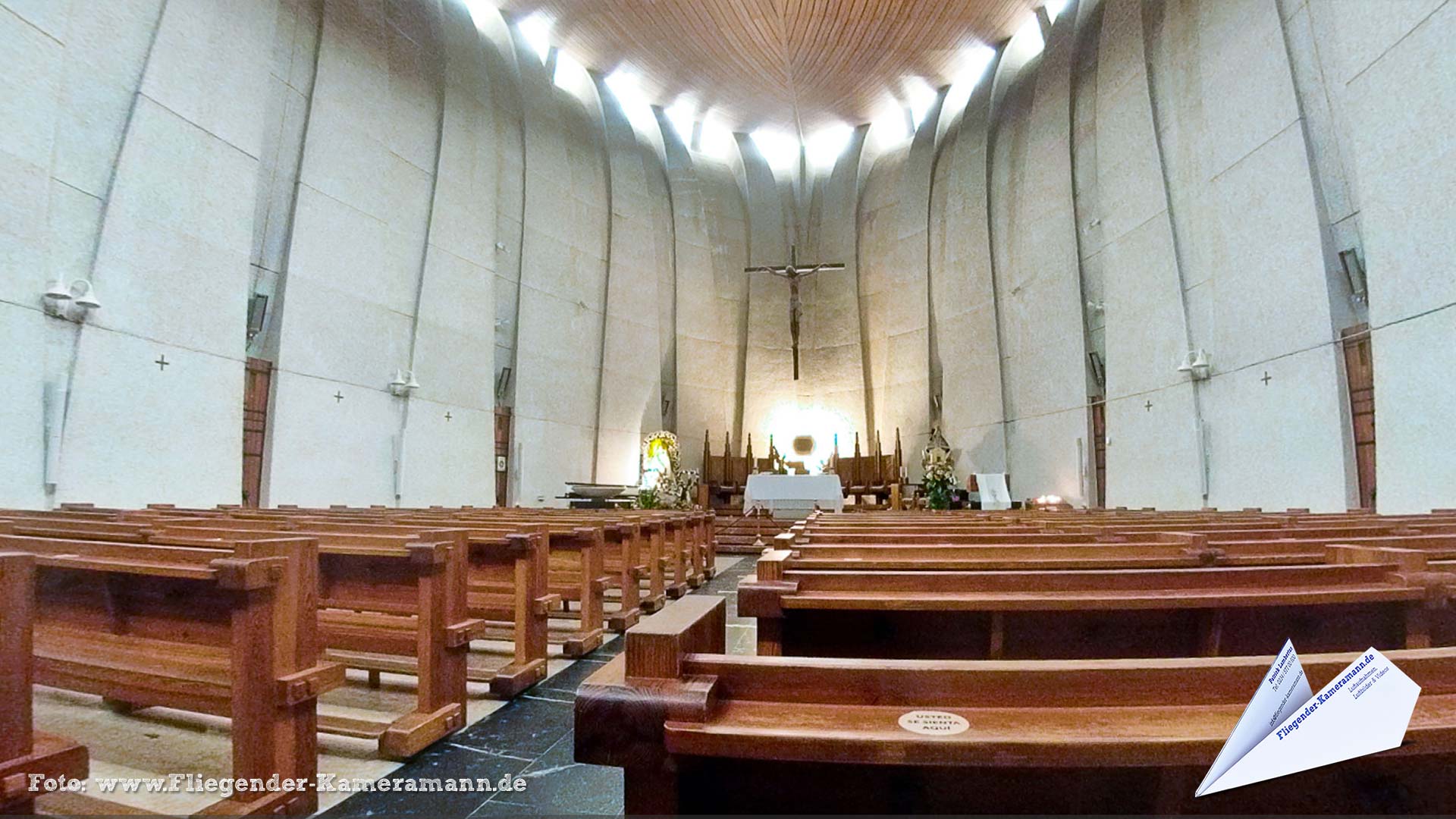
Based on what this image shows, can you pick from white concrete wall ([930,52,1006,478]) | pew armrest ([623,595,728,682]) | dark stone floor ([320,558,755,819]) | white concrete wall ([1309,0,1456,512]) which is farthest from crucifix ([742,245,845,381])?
pew armrest ([623,595,728,682])

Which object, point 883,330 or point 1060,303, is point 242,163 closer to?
point 1060,303

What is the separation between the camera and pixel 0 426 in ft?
14.8

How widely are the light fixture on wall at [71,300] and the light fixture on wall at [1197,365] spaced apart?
A: 31.5 feet

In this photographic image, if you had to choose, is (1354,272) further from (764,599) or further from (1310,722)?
(1310,722)

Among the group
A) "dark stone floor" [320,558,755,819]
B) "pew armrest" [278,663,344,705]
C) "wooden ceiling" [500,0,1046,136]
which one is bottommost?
"dark stone floor" [320,558,755,819]

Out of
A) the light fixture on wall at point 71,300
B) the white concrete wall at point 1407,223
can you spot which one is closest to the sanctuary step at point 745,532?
the white concrete wall at point 1407,223

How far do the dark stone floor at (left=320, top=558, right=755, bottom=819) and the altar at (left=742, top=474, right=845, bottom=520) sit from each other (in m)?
7.24

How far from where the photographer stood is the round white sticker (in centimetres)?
67

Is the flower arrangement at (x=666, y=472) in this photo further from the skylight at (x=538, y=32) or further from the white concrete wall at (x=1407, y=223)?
the white concrete wall at (x=1407, y=223)

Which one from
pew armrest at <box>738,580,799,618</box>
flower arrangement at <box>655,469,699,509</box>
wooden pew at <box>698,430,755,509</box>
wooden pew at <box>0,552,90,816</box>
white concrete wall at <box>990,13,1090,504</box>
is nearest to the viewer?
pew armrest at <box>738,580,799,618</box>

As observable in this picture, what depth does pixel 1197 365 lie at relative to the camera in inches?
272

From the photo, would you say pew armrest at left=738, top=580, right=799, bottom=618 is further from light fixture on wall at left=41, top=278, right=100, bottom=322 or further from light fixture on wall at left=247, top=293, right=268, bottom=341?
light fixture on wall at left=247, top=293, right=268, bottom=341

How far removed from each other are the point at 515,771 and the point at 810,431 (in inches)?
506

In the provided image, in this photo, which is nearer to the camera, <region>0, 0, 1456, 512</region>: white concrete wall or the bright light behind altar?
<region>0, 0, 1456, 512</region>: white concrete wall
